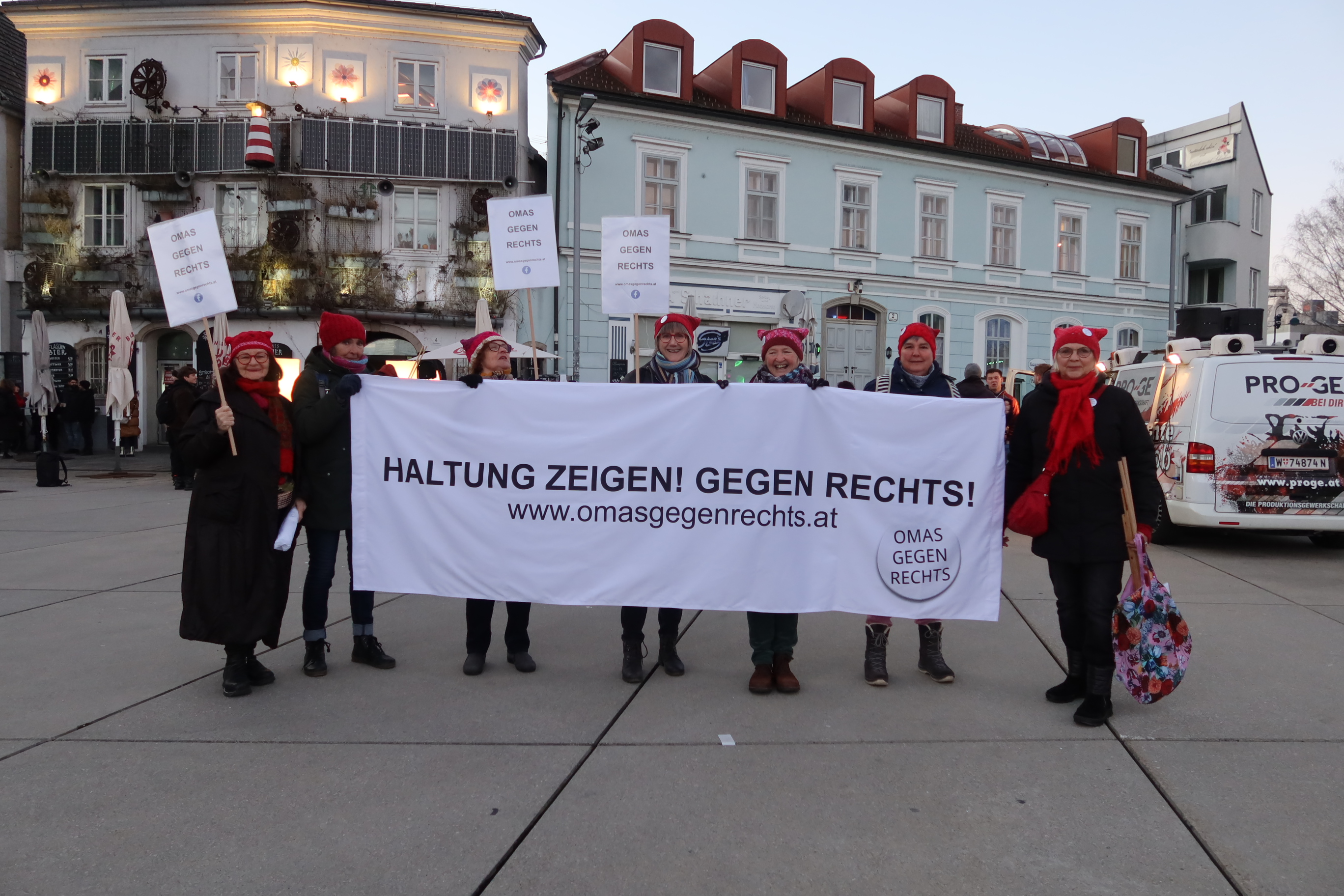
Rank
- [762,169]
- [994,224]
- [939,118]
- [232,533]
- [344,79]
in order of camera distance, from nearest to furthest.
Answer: [232,533]
[344,79]
[762,169]
[939,118]
[994,224]

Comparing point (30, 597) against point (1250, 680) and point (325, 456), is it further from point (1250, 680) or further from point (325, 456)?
point (1250, 680)

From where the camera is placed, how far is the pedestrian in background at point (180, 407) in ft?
44.6

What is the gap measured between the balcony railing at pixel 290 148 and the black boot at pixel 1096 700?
21.4m

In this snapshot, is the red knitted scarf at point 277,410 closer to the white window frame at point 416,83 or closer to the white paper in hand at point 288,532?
the white paper in hand at point 288,532

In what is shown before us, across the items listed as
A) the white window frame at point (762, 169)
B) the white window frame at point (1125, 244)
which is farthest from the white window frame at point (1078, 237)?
the white window frame at point (762, 169)

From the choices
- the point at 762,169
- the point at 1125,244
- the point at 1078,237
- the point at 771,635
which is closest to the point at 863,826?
the point at 771,635

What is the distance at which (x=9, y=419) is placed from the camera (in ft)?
70.1

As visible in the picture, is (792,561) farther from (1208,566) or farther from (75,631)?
(1208,566)

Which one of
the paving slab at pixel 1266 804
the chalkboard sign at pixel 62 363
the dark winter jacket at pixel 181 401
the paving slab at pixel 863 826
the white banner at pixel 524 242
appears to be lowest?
the paving slab at pixel 863 826

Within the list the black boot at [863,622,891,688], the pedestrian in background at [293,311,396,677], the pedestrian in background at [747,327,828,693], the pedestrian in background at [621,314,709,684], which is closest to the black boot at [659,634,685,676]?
the pedestrian in background at [621,314,709,684]

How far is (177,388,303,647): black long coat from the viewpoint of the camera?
14.9ft

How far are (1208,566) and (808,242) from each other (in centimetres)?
1811

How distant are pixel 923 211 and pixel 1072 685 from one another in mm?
24217

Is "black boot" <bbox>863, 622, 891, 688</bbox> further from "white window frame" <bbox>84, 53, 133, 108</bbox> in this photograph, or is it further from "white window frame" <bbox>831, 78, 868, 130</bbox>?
"white window frame" <bbox>84, 53, 133, 108</bbox>
